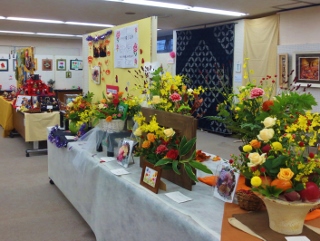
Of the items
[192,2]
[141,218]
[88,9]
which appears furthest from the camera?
[88,9]

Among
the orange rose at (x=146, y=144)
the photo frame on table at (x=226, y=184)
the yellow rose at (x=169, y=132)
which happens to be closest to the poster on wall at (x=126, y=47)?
→ the orange rose at (x=146, y=144)

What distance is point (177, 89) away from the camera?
234 centimetres

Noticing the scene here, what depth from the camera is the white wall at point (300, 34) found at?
18.6ft

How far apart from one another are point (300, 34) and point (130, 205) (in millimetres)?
5072

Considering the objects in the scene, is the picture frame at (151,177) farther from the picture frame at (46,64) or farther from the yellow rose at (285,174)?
the picture frame at (46,64)

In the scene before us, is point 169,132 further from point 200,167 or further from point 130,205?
point 130,205

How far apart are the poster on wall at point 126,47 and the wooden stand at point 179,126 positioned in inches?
48.4

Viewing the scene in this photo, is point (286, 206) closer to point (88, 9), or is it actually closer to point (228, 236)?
point (228, 236)

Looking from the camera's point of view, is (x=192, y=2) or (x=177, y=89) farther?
(x=192, y=2)

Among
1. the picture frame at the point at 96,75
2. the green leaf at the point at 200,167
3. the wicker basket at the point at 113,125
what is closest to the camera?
the green leaf at the point at 200,167

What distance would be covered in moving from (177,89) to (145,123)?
0.32 meters

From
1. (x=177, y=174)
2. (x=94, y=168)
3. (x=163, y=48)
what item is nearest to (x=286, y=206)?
(x=177, y=174)

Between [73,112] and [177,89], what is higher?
[177,89]

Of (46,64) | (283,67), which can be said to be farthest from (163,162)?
(46,64)
